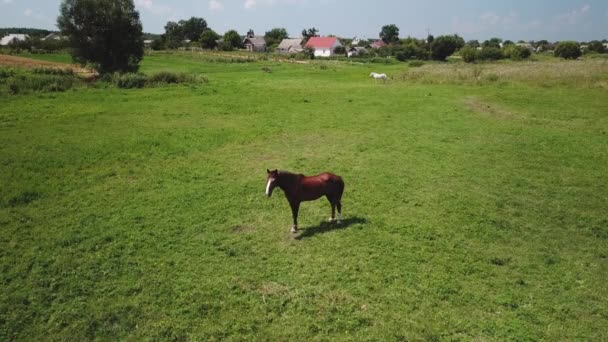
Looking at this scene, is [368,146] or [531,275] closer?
[531,275]

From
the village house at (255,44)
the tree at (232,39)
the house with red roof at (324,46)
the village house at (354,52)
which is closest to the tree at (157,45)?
the tree at (232,39)

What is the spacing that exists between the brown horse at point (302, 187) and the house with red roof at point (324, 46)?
341 ft

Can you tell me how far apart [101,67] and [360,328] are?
146ft

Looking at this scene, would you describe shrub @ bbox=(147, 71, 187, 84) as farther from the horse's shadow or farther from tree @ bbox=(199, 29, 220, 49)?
tree @ bbox=(199, 29, 220, 49)

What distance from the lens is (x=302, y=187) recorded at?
30.1 feet

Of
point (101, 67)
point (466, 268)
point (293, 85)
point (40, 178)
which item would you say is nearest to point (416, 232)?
point (466, 268)

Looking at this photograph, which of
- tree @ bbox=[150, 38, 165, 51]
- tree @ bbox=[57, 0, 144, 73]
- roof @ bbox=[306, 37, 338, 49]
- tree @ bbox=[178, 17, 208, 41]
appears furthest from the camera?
tree @ bbox=[178, 17, 208, 41]

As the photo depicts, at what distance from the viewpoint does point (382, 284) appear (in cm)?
745

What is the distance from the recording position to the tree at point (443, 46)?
87250 mm

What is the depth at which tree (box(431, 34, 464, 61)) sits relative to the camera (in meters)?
87.2

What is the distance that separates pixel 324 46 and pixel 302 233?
4217 inches

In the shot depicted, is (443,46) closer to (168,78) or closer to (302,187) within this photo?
(168,78)

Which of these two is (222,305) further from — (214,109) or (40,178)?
(214,109)

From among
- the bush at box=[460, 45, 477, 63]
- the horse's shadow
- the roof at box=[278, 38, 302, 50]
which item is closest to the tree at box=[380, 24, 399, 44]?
the roof at box=[278, 38, 302, 50]
